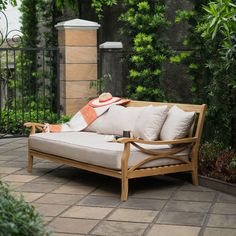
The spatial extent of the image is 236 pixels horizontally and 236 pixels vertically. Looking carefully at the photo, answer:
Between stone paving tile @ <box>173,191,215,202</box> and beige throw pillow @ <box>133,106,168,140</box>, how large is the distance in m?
0.64

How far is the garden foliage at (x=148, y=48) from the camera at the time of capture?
28.5 feet

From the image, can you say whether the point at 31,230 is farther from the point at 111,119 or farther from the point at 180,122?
the point at 111,119

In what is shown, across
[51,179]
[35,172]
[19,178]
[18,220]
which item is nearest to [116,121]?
[51,179]

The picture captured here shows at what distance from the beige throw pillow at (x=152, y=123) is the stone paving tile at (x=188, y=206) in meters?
0.87

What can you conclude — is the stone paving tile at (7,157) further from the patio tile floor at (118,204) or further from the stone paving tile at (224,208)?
the stone paving tile at (224,208)

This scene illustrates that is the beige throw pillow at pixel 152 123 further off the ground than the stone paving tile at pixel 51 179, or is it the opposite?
the beige throw pillow at pixel 152 123

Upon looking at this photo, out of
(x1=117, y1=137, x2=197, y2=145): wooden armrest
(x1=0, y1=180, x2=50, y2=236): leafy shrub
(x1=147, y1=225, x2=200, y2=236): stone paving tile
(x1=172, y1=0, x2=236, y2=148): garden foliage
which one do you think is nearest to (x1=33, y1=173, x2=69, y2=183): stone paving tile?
(x1=117, y1=137, x2=197, y2=145): wooden armrest

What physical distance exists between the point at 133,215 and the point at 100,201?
0.55 metres

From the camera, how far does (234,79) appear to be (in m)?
5.65

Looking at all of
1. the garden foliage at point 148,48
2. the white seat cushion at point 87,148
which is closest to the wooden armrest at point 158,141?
the white seat cushion at point 87,148

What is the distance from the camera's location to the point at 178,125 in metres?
5.70

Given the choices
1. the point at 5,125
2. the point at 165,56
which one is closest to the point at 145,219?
the point at 165,56

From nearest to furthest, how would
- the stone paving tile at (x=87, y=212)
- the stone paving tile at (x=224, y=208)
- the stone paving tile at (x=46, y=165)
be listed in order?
the stone paving tile at (x=87, y=212) < the stone paving tile at (x=224, y=208) < the stone paving tile at (x=46, y=165)

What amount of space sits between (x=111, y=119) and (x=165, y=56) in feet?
8.66
